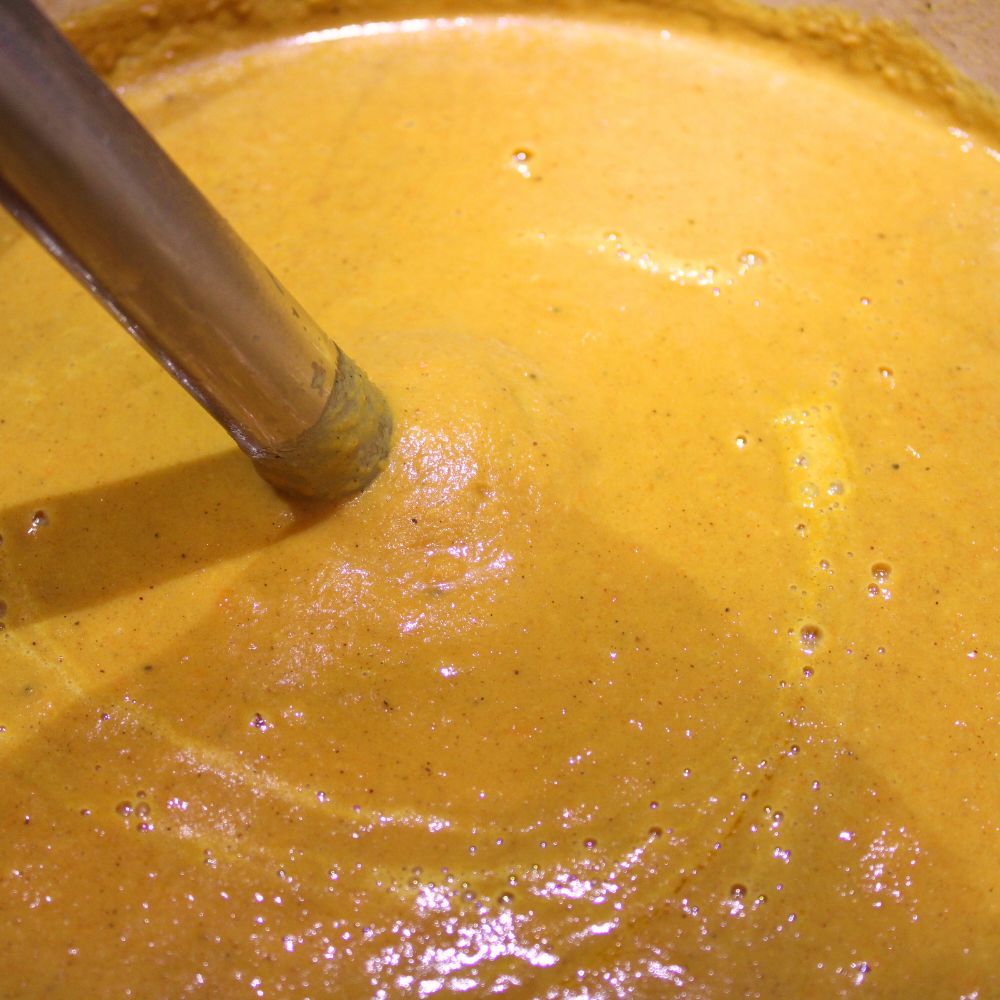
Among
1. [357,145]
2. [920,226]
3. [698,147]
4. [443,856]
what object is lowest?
[920,226]

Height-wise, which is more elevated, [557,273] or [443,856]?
[557,273]

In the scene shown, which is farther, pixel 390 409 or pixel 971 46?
pixel 971 46

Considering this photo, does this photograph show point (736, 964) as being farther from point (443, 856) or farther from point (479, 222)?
point (479, 222)

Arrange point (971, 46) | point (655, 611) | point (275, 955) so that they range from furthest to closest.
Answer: point (971, 46) < point (655, 611) < point (275, 955)

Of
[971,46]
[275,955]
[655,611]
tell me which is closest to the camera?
[275,955]

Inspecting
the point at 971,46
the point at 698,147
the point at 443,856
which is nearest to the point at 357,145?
the point at 698,147

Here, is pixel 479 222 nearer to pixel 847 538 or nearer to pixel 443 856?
pixel 847 538

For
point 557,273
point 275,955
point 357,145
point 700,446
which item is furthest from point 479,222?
point 275,955
